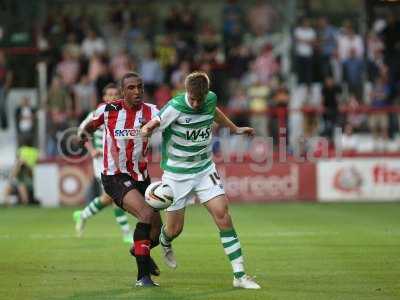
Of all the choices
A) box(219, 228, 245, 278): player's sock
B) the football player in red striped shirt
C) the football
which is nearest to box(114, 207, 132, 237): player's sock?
the football player in red striped shirt

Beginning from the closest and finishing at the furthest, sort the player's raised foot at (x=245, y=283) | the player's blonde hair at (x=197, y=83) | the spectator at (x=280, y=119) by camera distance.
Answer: the player's raised foot at (x=245, y=283), the player's blonde hair at (x=197, y=83), the spectator at (x=280, y=119)

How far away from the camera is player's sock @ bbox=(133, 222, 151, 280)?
10.8 m

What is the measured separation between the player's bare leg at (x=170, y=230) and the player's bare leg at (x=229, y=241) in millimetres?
504

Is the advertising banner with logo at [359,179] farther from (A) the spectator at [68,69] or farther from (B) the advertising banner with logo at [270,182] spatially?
(A) the spectator at [68,69]

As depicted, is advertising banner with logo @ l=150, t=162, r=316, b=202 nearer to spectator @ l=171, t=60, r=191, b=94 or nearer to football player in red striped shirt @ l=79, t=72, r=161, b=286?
spectator @ l=171, t=60, r=191, b=94

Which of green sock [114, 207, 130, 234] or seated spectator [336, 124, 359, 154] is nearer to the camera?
green sock [114, 207, 130, 234]

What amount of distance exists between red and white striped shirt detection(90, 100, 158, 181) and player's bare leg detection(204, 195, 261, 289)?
1165mm

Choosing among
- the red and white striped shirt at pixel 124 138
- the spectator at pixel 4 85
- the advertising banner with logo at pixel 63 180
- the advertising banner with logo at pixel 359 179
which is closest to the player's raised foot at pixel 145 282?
the red and white striped shirt at pixel 124 138

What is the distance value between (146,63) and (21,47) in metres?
3.69

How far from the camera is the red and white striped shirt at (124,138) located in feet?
37.6

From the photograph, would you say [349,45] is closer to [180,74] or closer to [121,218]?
[180,74]

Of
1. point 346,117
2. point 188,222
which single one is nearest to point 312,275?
point 188,222

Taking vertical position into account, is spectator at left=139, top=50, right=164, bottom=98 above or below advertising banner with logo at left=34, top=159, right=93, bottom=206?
above

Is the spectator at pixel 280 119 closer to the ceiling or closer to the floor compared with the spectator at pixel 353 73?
closer to the floor
